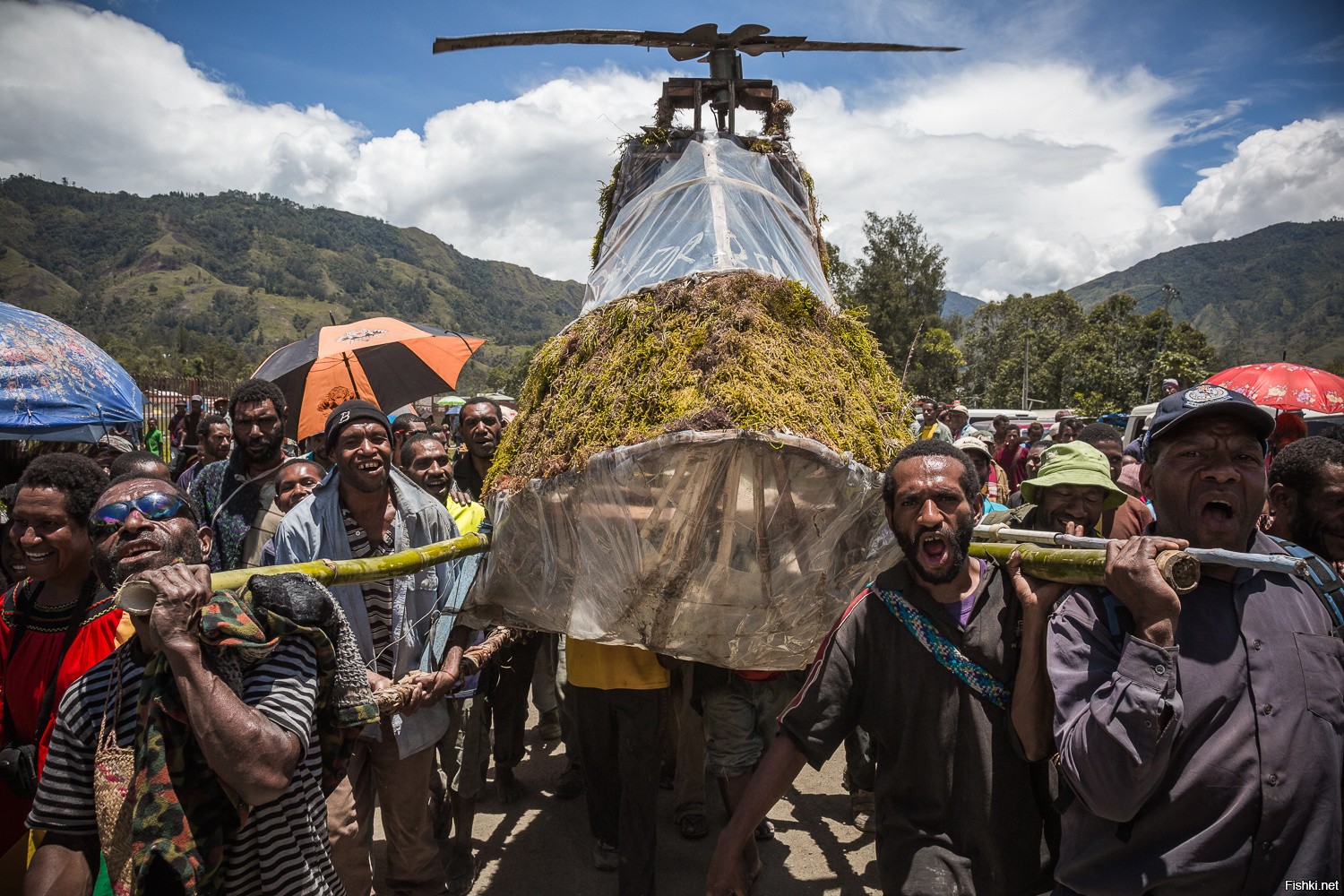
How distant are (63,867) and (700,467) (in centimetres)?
211

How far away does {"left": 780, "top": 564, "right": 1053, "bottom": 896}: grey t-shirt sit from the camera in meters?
2.31

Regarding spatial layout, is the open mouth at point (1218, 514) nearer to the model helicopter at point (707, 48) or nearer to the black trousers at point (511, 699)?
the black trousers at point (511, 699)

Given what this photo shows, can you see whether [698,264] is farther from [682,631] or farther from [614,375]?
[682,631]

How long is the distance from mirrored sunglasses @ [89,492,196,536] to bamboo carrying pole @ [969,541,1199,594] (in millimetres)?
2481

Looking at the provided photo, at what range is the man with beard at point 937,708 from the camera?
7.57ft

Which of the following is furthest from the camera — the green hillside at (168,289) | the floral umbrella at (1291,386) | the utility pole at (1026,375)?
the green hillside at (168,289)

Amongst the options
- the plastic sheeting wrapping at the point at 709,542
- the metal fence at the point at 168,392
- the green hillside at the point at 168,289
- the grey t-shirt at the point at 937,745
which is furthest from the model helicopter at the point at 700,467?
the green hillside at the point at 168,289

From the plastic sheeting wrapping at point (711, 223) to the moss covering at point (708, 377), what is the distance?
33cm

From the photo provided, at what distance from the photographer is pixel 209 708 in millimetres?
1897

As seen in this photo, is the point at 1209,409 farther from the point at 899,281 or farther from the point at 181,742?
the point at 899,281

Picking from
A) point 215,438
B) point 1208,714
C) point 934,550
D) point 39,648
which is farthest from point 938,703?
point 215,438

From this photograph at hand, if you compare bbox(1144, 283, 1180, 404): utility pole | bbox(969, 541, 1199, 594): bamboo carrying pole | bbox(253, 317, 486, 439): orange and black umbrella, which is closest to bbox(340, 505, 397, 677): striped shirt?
bbox(969, 541, 1199, 594): bamboo carrying pole

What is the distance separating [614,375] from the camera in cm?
315

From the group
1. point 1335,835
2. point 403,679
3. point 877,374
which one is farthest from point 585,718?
point 1335,835
